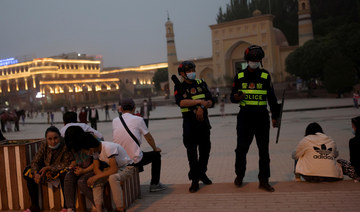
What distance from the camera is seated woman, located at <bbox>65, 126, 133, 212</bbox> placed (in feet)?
12.2

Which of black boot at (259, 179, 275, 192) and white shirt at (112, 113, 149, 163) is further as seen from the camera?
white shirt at (112, 113, 149, 163)

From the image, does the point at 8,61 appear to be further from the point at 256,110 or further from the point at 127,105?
the point at 256,110

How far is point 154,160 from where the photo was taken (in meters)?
4.69

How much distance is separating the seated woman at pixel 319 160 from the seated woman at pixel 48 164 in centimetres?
289

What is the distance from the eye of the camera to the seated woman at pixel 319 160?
14.6 ft

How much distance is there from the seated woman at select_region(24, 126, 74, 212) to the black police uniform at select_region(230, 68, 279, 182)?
6.93 feet

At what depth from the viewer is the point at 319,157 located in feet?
14.8

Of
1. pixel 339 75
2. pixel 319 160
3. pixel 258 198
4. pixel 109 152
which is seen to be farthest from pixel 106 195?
pixel 339 75

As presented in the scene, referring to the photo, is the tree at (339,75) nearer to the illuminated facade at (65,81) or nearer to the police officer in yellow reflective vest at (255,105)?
the police officer in yellow reflective vest at (255,105)

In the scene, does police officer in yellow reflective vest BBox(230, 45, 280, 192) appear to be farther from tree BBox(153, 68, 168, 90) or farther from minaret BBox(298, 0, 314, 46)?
tree BBox(153, 68, 168, 90)

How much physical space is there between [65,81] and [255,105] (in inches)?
3107

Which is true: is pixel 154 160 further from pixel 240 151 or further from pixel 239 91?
pixel 239 91

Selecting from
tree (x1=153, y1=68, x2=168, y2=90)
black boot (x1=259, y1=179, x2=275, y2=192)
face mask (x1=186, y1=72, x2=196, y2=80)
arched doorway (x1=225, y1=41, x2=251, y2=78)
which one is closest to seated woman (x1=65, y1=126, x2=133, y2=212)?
face mask (x1=186, y1=72, x2=196, y2=80)

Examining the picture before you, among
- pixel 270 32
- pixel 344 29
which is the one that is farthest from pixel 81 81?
pixel 344 29
